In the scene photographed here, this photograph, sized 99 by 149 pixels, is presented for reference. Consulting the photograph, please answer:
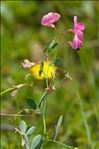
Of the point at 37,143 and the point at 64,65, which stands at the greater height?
the point at 64,65

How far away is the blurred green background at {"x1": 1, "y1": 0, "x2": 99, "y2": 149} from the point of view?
230cm

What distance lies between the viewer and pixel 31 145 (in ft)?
4.86

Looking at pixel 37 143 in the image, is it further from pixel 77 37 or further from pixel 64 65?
pixel 64 65

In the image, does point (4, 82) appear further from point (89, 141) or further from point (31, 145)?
point (31, 145)

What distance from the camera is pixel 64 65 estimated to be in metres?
2.97

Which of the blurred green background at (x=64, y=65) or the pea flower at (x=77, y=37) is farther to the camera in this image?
the blurred green background at (x=64, y=65)

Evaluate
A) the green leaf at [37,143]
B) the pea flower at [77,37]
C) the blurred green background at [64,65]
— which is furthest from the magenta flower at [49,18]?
the green leaf at [37,143]

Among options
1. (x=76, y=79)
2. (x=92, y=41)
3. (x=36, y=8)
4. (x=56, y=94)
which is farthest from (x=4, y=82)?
(x=36, y=8)

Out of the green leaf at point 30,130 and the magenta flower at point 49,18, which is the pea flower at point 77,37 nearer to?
the magenta flower at point 49,18

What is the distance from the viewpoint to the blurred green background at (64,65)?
230 cm

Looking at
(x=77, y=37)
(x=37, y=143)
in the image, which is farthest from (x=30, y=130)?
(x=77, y=37)

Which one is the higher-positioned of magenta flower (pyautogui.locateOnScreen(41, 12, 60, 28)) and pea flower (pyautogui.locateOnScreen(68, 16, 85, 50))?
magenta flower (pyautogui.locateOnScreen(41, 12, 60, 28))

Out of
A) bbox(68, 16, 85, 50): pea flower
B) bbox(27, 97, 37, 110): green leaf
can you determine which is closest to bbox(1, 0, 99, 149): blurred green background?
bbox(27, 97, 37, 110): green leaf

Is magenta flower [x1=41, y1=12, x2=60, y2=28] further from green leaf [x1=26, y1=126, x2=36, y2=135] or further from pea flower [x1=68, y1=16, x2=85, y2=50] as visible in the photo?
green leaf [x1=26, y1=126, x2=36, y2=135]
